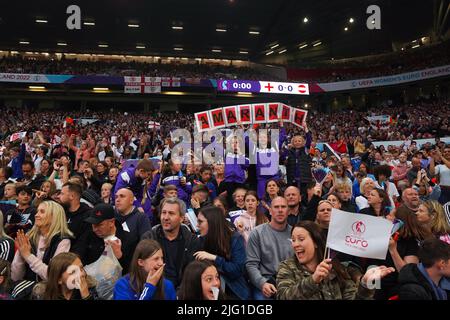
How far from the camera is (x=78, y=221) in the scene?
161 inches

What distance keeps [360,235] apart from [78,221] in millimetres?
2837

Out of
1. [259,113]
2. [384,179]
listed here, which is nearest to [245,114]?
[259,113]

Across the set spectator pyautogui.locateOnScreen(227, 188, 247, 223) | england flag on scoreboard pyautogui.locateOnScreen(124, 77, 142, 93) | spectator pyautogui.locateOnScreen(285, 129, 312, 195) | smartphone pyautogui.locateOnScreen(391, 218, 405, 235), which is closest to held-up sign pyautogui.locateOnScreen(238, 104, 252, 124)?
spectator pyautogui.locateOnScreen(285, 129, 312, 195)

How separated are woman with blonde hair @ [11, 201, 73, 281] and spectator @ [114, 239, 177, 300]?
3.19 ft

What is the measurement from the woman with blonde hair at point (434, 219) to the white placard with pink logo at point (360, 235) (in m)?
1.63

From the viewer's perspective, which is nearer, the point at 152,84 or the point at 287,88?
the point at 287,88

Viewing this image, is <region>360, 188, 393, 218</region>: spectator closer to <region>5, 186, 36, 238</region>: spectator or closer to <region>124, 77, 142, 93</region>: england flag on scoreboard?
<region>5, 186, 36, 238</region>: spectator

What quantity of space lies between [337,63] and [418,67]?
9198 mm

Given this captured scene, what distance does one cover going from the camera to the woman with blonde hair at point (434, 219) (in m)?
4.10

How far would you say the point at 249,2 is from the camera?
30.1m

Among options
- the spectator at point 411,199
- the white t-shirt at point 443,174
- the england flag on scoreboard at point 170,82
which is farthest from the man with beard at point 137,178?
the england flag on scoreboard at point 170,82

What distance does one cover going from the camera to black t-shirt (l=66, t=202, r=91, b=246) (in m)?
3.83

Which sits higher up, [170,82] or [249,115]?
[170,82]

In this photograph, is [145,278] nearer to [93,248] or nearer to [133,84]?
[93,248]
